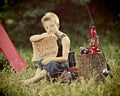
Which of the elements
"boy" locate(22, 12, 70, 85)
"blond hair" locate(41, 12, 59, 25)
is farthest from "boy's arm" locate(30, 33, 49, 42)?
"blond hair" locate(41, 12, 59, 25)

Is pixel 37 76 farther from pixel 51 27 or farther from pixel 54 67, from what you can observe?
pixel 51 27

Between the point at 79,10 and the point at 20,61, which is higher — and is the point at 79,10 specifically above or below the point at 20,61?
above

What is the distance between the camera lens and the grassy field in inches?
144

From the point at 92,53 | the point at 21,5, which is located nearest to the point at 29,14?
the point at 21,5

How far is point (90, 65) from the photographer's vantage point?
3.68 meters

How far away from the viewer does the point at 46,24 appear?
3.79 meters

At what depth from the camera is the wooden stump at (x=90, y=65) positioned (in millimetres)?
3670

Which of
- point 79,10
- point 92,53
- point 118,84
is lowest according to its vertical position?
point 118,84

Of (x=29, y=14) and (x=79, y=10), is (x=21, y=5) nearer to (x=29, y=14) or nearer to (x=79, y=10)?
(x=29, y=14)

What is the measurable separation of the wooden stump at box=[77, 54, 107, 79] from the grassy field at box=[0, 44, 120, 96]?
0.05 m

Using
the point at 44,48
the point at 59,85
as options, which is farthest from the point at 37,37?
the point at 59,85

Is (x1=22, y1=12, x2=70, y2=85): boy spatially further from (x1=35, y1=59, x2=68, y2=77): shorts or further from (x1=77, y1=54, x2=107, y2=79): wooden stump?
(x1=77, y1=54, x2=107, y2=79): wooden stump

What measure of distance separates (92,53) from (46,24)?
0.39m

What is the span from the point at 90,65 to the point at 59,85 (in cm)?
25
